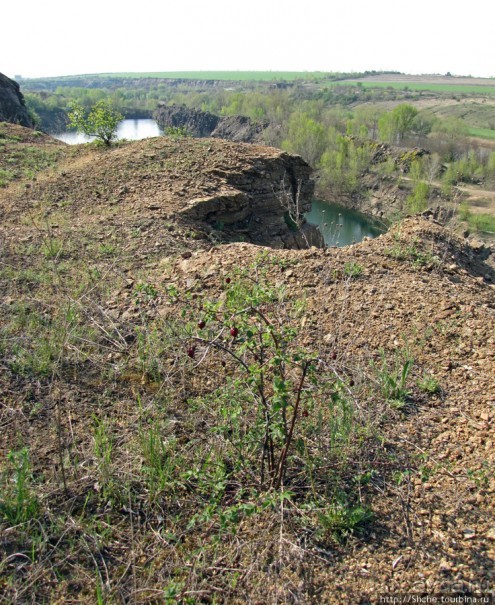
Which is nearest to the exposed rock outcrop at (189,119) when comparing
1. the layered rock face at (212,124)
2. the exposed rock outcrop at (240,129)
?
the layered rock face at (212,124)

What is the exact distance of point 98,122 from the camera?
35.3 feet

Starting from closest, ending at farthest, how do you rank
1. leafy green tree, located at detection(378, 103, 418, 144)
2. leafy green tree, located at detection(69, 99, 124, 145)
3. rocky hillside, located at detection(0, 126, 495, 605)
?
rocky hillside, located at detection(0, 126, 495, 605) < leafy green tree, located at detection(69, 99, 124, 145) < leafy green tree, located at detection(378, 103, 418, 144)

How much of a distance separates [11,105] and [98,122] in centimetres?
876

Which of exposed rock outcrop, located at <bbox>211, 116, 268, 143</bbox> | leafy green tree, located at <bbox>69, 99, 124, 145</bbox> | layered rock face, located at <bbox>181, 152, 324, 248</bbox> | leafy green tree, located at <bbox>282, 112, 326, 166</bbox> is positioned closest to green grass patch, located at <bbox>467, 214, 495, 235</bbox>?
leafy green tree, located at <bbox>282, 112, 326, 166</bbox>

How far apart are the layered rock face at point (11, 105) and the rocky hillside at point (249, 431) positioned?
45.2 feet

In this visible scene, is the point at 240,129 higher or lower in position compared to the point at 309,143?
higher

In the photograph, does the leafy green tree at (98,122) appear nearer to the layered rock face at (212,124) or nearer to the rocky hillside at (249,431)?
the rocky hillside at (249,431)

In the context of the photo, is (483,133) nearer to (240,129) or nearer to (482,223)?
(240,129)

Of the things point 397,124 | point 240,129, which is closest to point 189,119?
point 240,129

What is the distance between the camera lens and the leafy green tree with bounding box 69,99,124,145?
35.4 ft

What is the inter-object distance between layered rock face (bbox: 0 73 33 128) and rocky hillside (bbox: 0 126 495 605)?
45.2 ft

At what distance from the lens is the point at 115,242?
6148mm

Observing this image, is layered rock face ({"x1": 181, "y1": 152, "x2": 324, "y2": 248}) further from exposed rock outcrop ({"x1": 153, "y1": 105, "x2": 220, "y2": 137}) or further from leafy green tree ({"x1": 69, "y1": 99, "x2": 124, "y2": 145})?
exposed rock outcrop ({"x1": 153, "y1": 105, "x2": 220, "y2": 137})

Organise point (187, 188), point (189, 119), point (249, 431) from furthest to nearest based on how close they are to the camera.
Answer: point (189, 119), point (187, 188), point (249, 431)
